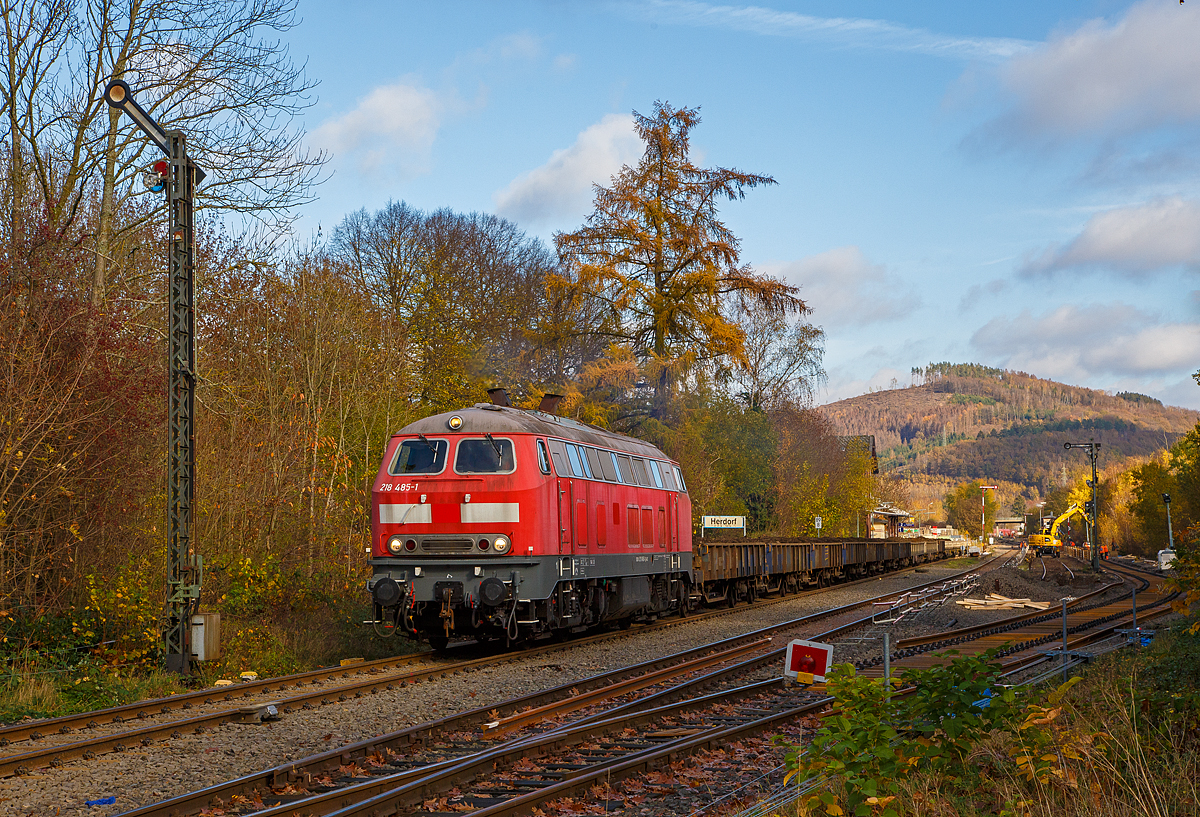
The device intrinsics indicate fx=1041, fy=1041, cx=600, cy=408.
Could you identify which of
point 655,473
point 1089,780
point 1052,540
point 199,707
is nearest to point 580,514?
point 655,473

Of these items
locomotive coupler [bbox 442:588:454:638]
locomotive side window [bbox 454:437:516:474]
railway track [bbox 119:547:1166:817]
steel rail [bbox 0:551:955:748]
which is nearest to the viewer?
railway track [bbox 119:547:1166:817]

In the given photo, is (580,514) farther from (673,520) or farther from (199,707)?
(199,707)

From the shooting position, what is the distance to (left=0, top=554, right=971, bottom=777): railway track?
8.60 m

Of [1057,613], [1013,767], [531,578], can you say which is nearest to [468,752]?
[1013,767]

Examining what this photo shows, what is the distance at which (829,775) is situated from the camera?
657cm

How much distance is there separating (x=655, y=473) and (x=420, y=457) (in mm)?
6898

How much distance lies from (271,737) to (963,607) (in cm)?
2002

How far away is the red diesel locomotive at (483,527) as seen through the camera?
14.5m

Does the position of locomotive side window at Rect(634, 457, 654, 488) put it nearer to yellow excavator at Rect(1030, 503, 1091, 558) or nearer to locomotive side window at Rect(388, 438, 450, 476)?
locomotive side window at Rect(388, 438, 450, 476)

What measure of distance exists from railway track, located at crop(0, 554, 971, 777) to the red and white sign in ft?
16.7

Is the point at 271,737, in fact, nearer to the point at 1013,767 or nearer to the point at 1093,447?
the point at 1013,767

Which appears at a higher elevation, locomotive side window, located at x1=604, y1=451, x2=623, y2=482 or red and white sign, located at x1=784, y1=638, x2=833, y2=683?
locomotive side window, located at x1=604, y1=451, x2=623, y2=482

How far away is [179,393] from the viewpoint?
41.5ft

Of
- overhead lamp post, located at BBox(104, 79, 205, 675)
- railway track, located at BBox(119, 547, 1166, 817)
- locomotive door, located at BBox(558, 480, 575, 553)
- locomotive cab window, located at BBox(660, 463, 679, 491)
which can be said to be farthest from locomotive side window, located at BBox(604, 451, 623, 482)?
overhead lamp post, located at BBox(104, 79, 205, 675)
